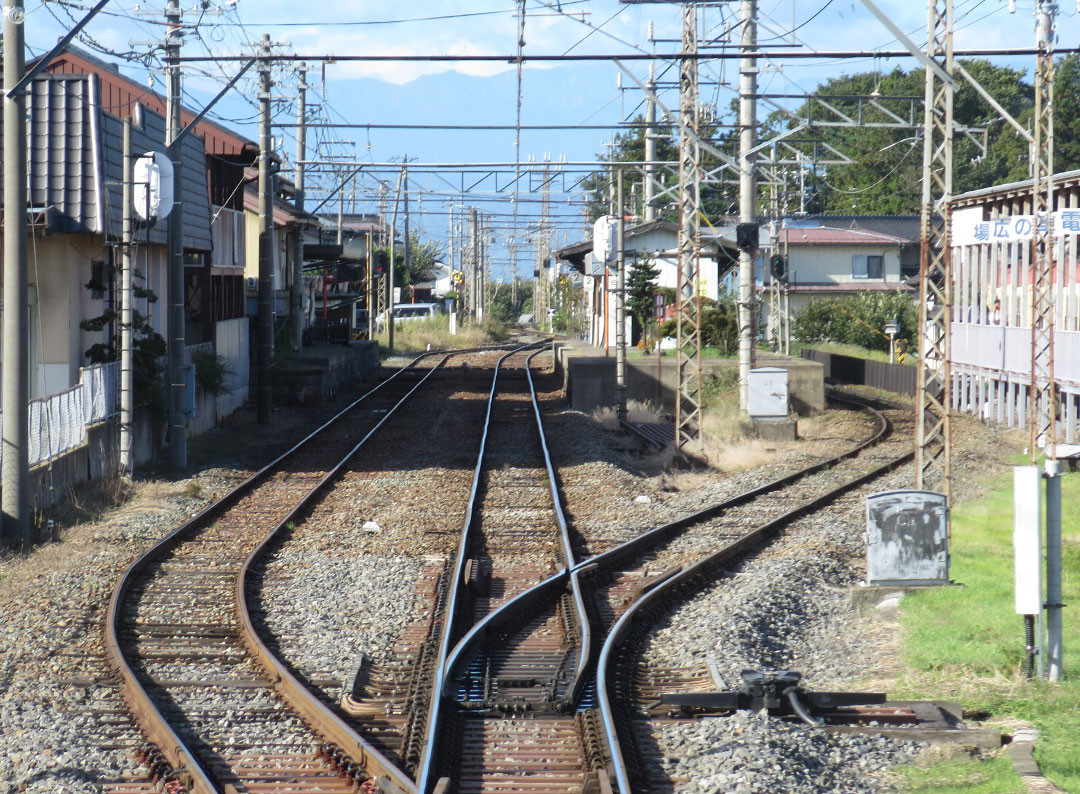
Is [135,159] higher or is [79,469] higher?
[135,159]

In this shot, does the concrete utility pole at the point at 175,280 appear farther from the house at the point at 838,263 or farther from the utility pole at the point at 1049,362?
the house at the point at 838,263

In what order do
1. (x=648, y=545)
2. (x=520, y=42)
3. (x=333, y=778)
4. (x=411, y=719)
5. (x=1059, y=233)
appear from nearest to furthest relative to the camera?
(x=333, y=778) → (x=411, y=719) → (x=648, y=545) → (x=520, y=42) → (x=1059, y=233)

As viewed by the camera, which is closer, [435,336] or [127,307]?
[127,307]

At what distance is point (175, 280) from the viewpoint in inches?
721

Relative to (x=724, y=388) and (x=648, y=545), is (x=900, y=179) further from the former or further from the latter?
(x=648, y=545)

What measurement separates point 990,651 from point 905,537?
198 centimetres

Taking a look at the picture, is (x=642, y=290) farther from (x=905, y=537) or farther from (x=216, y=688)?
(x=216, y=688)

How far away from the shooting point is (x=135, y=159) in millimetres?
17062

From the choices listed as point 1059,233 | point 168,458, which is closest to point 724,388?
point 1059,233

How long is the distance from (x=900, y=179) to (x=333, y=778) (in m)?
74.1

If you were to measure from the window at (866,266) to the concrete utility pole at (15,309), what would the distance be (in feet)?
160

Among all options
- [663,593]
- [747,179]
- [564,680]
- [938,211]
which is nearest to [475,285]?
[747,179]

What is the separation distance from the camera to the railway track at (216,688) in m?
6.55

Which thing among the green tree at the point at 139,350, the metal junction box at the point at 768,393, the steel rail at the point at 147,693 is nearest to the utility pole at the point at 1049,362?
the metal junction box at the point at 768,393
